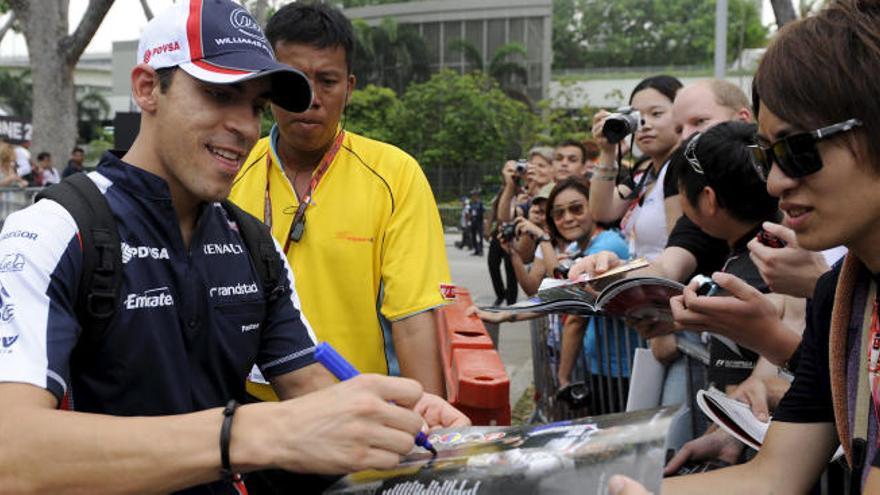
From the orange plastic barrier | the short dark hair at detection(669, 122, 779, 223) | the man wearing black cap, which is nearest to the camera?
the man wearing black cap

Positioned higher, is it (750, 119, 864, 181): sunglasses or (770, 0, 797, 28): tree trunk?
(770, 0, 797, 28): tree trunk

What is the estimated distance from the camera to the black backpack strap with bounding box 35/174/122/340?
6.74 feet

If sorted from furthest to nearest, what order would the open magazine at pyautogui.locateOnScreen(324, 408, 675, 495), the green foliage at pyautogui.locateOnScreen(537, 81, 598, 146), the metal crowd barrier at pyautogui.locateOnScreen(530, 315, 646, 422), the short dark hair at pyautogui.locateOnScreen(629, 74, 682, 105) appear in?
the green foliage at pyautogui.locateOnScreen(537, 81, 598, 146), the short dark hair at pyautogui.locateOnScreen(629, 74, 682, 105), the metal crowd barrier at pyautogui.locateOnScreen(530, 315, 646, 422), the open magazine at pyautogui.locateOnScreen(324, 408, 675, 495)

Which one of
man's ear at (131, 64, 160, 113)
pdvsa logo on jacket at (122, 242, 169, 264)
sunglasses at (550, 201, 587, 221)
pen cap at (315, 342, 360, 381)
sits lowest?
sunglasses at (550, 201, 587, 221)

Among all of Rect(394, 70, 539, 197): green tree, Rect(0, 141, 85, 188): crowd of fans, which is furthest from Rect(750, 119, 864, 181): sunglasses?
Rect(394, 70, 539, 197): green tree

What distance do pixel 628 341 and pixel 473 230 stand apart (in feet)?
71.4

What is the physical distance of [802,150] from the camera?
2055 millimetres

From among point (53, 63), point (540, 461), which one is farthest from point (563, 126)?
point (540, 461)

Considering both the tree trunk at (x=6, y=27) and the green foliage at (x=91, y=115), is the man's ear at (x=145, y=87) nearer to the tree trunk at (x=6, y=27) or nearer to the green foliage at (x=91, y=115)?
the tree trunk at (x=6, y=27)

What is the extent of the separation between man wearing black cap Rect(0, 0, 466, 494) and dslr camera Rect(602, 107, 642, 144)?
310 cm

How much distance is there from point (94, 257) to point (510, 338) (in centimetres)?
925

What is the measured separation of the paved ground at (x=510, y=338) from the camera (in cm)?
876

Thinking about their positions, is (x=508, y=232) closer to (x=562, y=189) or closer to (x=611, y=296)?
(x=562, y=189)

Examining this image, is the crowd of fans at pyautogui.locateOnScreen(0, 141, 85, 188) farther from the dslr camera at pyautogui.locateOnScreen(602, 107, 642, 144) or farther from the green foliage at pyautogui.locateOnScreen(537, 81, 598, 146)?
the green foliage at pyautogui.locateOnScreen(537, 81, 598, 146)
